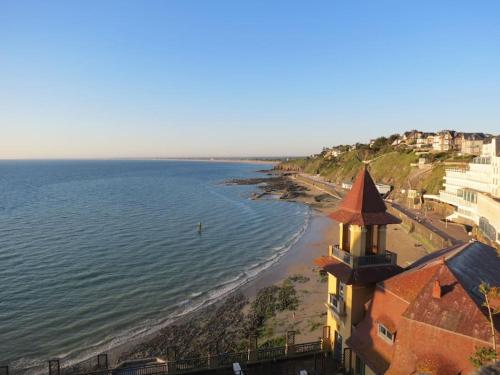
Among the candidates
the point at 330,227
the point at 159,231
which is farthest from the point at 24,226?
the point at 330,227

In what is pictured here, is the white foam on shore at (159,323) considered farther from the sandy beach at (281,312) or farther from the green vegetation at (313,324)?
the green vegetation at (313,324)

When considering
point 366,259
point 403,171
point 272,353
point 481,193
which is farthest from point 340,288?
point 403,171

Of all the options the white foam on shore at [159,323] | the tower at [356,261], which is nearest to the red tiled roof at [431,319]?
the tower at [356,261]

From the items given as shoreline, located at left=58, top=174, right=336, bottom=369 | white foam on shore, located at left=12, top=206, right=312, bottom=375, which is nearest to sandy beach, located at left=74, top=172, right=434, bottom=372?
shoreline, located at left=58, top=174, right=336, bottom=369

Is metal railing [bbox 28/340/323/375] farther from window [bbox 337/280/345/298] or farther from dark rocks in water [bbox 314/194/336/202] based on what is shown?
dark rocks in water [bbox 314/194/336/202]

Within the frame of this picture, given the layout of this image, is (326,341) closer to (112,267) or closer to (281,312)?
(281,312)
